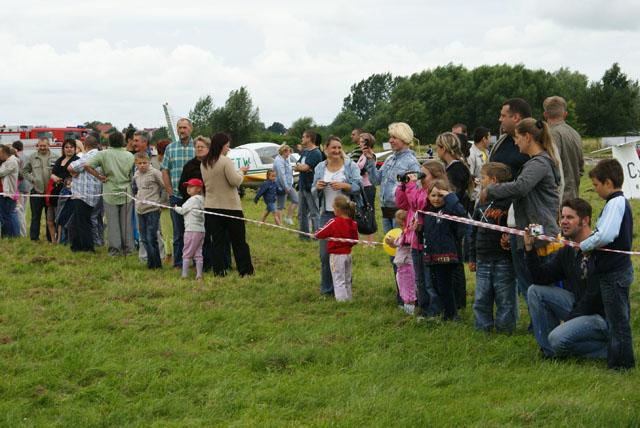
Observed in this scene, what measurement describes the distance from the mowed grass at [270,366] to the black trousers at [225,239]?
32.5 inches

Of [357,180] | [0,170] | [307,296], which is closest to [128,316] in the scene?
[307,296]

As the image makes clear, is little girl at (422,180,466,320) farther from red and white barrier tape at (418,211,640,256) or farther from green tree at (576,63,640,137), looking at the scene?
green tree at (576,63,640,137)

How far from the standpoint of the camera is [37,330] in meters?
8.11

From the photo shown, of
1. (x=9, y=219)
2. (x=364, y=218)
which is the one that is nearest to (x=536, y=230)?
(x=364, y=218)

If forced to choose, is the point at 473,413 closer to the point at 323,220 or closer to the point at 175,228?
the point at 323,220

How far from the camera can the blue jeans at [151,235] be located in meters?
12.1

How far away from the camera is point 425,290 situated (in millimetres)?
8422

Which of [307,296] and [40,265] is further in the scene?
[40,265]

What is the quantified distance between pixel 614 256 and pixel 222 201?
5.85 metres

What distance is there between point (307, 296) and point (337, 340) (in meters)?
2.27

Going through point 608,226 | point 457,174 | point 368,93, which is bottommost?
point 608,226

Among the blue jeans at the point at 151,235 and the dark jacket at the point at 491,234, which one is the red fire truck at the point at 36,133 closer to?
the blue jeans at the point at 151,235

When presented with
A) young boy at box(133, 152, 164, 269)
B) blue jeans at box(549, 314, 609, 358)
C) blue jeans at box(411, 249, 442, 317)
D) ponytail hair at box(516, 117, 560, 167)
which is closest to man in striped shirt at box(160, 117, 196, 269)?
young boy at box(133, 152, 164, 269)

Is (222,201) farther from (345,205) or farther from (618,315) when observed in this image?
(618,315)
